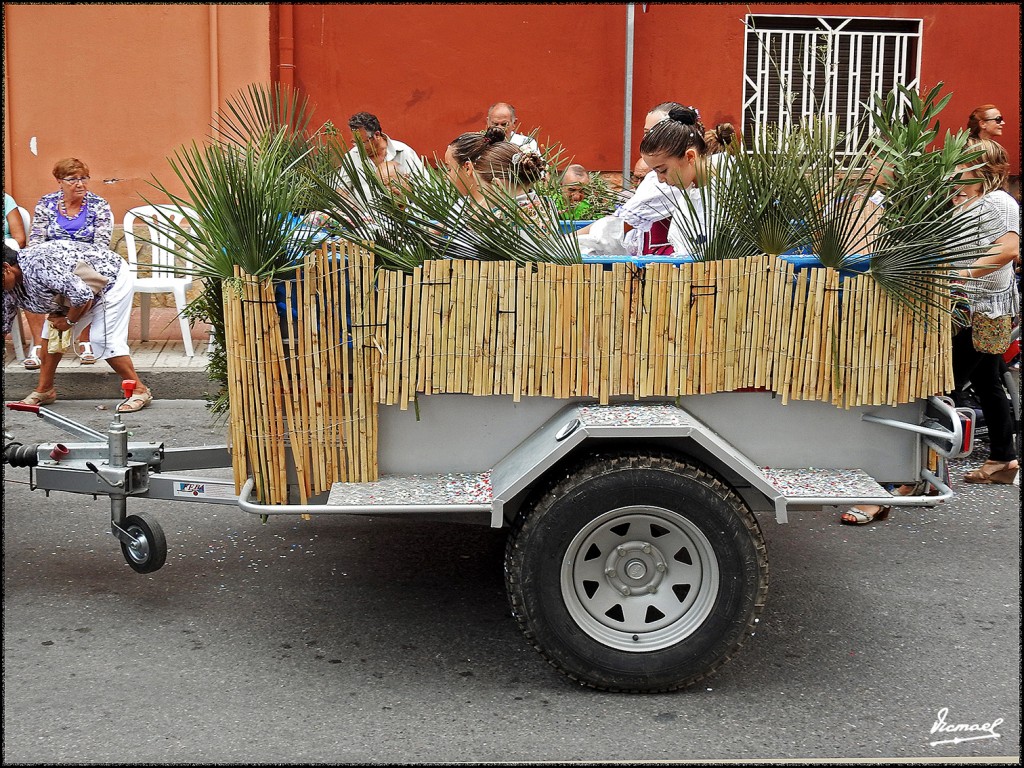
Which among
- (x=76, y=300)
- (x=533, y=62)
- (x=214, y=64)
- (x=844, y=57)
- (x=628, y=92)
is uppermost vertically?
(x=844, y=57)

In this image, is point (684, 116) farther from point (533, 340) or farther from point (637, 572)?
point (637, 572)

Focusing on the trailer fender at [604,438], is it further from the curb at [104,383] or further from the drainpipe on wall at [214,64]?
the drainpipe on wall at [214,64]

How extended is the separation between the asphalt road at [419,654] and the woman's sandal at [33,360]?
3.23 metres

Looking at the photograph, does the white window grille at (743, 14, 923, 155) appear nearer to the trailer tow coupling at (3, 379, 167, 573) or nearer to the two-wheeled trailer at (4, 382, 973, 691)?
the two-wheeled trailer at (4, 382, 973, 691)

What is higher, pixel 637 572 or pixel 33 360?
pixel 33 360

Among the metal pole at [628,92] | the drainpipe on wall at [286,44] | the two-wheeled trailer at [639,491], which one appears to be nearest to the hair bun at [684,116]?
the two-wheeled trailer at [639,491]

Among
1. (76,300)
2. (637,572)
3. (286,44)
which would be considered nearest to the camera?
(637,572)

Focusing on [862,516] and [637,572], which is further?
[862,516]

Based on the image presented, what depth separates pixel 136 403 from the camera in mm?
7598

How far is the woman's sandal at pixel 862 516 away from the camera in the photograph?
5.45 m

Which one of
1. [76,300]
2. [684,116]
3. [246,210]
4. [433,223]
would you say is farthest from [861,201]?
[76,300]

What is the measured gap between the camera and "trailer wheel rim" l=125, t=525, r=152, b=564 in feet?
13.2

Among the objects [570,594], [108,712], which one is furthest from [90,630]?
[570,594]

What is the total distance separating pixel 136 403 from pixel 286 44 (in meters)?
4.16
